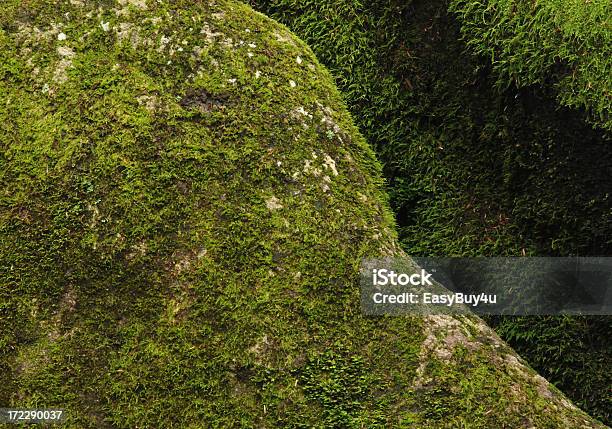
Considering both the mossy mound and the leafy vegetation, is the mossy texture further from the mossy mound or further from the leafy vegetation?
the mossy mound

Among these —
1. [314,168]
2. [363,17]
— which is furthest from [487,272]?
[363,17]

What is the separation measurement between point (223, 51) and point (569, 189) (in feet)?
7.97

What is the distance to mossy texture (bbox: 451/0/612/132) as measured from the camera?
160 inches

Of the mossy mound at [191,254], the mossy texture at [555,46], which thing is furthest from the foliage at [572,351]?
the mossy texture at [555,46]

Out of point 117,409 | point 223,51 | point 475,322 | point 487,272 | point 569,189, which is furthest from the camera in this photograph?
point 487,272

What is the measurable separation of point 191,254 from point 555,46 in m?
2.63

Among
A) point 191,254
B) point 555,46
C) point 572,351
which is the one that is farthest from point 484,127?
point 191,254

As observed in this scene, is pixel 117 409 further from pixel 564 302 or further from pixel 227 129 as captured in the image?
pixel 564 302

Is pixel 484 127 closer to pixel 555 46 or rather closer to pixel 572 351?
pixel 555 46

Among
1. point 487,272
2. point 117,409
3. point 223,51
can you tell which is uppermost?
point 223,51

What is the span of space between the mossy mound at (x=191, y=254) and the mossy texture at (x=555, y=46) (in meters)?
1.38

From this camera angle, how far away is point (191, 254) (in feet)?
11.1

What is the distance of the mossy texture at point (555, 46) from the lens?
4059 millimetres

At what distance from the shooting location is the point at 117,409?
3193 mm
